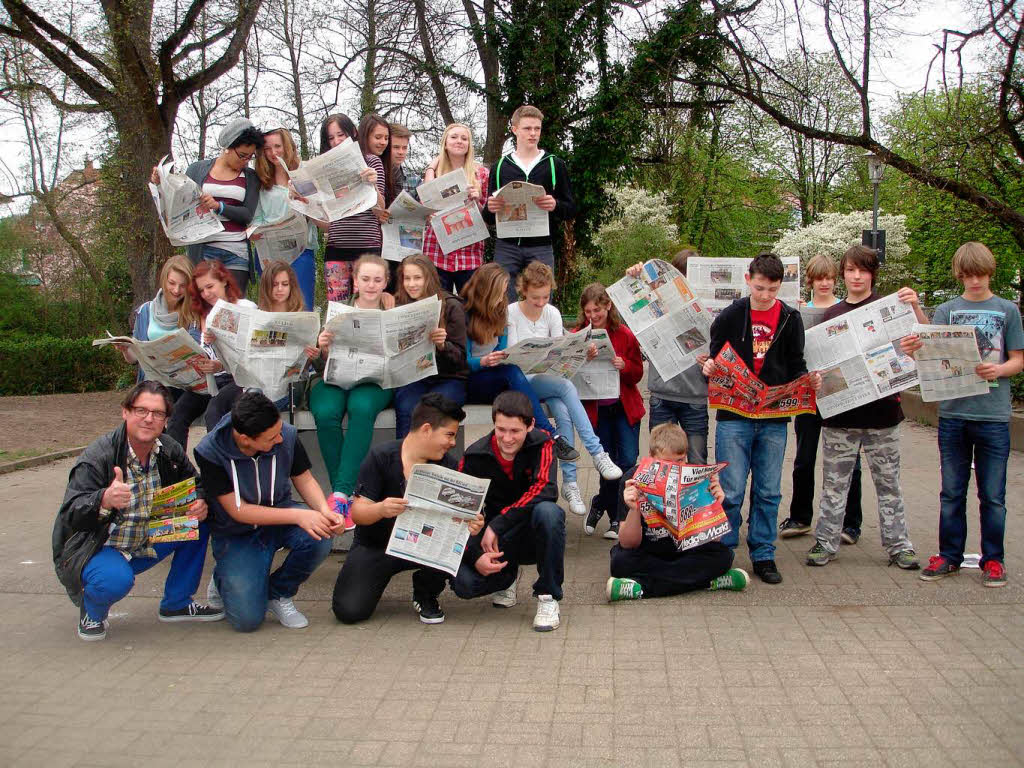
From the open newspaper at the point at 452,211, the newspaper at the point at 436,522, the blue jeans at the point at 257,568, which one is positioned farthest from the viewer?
the open newspaper at the point at 452,211

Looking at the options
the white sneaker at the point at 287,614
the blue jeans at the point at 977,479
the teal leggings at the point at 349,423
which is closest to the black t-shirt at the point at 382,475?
the white sneaker at the point at 287,614

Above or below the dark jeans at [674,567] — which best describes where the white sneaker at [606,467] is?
above

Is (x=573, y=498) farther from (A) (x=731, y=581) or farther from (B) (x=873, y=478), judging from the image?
(B) (x=873, y=478)

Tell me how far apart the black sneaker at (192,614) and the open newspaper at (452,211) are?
3.20 meters

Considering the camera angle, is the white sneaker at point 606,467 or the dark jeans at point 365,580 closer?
the dark jeans at point 365,580

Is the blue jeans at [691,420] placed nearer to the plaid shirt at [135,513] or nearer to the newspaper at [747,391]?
the newspaper at [747,391]

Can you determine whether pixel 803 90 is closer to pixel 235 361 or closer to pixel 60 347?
pixel 235 361

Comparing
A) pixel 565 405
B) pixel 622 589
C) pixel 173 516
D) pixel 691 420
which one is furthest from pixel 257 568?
pixel 691 420

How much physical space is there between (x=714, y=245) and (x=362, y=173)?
3108 cm

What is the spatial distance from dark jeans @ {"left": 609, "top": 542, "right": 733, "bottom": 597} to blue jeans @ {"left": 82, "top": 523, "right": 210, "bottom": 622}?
232 centimetres

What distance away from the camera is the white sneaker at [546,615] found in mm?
4652

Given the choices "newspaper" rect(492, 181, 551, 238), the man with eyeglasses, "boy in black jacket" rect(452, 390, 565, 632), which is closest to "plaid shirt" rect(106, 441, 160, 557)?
the man with eyeglasses

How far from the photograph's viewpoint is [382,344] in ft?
18.5

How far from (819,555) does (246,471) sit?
3488 mm
